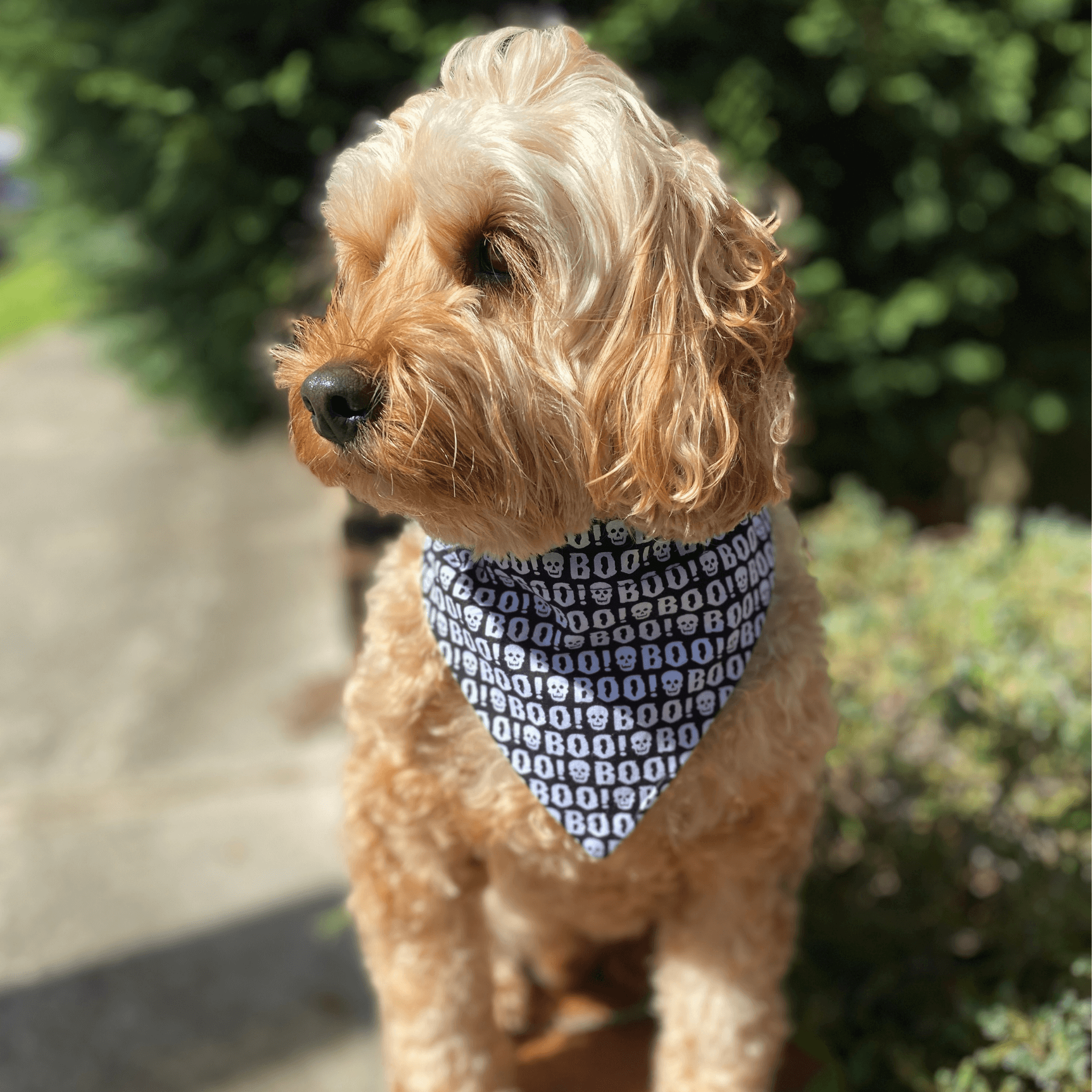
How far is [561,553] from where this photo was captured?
4.50ft

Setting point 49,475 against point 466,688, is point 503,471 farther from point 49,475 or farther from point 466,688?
point 49,475

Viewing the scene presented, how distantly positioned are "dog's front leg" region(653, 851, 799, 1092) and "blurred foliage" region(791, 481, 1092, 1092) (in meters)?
0.36

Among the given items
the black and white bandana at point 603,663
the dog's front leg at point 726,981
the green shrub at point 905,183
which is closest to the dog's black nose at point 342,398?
the black and white bandana at point 603,663

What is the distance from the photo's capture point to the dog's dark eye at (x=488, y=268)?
1.22 m

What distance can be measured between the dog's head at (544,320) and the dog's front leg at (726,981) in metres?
0.68

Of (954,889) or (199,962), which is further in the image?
(199,962)

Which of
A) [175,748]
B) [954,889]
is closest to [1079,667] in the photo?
[954,889]

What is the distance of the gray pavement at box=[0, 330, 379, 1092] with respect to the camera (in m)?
2.10

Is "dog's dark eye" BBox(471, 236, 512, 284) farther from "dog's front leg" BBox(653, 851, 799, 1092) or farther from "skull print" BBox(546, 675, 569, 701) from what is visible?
"dog's front leg" BBox(653, 851, 799, 1092)

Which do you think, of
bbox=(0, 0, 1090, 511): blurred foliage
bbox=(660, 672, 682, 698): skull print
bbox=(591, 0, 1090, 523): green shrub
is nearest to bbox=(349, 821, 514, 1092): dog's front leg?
bbox=(660, 672, 682, 698): skull print

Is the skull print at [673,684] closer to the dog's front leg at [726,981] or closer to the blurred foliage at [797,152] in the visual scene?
the dog's front leg at [726,981]

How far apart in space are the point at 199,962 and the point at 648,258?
6.28ft

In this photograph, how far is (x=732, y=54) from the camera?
340 cm

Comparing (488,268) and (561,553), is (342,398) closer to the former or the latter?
(488,268)
